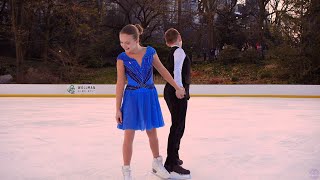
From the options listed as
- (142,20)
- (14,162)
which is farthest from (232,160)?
(142,20)

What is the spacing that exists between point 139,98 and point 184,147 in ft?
6.37

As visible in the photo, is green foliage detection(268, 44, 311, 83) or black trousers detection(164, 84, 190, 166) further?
green foliage detection(268, 44, 311, 83)

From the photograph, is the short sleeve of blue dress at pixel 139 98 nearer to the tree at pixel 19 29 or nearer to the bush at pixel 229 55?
the tree at pixel 19 29

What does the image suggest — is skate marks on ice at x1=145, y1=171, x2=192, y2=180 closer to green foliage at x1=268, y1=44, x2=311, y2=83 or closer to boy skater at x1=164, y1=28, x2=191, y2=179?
boy skater at x1=164, y1=28, x2=191, y2=179

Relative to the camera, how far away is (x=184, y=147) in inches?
190

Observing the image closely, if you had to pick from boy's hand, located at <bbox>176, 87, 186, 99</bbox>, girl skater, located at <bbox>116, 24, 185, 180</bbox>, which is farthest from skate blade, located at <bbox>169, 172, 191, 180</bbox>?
boy's hand, located at <bbox>176, 87, 186, 99</bbox>

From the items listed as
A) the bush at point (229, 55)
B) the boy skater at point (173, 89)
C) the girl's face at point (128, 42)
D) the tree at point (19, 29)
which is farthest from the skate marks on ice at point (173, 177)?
the bush at point (229, 55)

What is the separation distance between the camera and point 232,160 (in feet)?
13.4

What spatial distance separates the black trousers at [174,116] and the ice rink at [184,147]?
0.25 metres

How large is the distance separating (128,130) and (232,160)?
1.43 meters

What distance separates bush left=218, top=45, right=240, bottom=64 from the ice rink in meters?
13.6

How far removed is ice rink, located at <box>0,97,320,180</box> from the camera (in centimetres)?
358

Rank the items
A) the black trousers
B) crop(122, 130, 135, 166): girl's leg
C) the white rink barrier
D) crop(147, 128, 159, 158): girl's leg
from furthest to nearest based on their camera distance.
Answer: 1. the white rink barrier
2. the black trousers
3. crop(147, 128, 159, 158): girl's leg
4. crop(122, 130, 135, 166): girl's leg

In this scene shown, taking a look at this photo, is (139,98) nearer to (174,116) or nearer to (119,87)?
(119,87)
